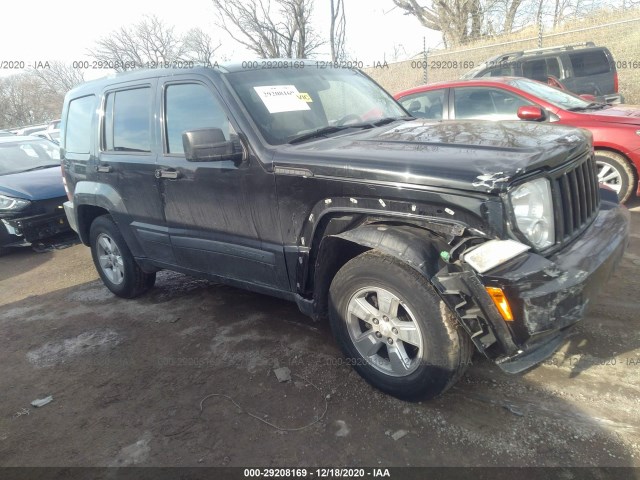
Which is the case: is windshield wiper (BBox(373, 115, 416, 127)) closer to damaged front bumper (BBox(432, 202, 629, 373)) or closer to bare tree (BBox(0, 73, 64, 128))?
damaged front bumper (BBox(432, 202, 629, 373))

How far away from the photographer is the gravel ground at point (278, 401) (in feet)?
7.77

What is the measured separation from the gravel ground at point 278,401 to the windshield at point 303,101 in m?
1.60

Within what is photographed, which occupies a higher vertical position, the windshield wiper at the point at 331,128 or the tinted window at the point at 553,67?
the tinted window at the point at 553,67

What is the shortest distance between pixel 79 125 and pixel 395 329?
392 centimetres

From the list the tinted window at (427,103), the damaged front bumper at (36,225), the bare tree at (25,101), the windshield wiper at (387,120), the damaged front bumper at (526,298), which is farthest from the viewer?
the bare tree at (25,101)

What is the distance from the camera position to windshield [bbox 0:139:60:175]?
296 inches

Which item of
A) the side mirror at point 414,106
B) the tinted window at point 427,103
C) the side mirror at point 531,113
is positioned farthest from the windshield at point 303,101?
the side mirror at point 414,106

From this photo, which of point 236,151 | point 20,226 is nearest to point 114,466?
point 236,151

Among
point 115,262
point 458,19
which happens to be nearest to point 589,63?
point 115,262

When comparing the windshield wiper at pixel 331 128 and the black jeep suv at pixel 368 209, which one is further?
the windshield wiper at pixel 331 128

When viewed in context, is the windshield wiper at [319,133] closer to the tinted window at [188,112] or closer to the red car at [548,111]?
the tinted window at [188,112]

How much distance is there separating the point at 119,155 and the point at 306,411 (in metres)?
2.78

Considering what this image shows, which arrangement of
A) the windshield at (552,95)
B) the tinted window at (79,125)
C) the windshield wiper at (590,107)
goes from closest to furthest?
the tinted window at (79,125)
the windshield wiper at (590,107)
the windshield at (552,95)

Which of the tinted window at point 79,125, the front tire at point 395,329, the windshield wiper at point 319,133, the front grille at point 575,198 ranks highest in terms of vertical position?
the tinted window at point 79,125
